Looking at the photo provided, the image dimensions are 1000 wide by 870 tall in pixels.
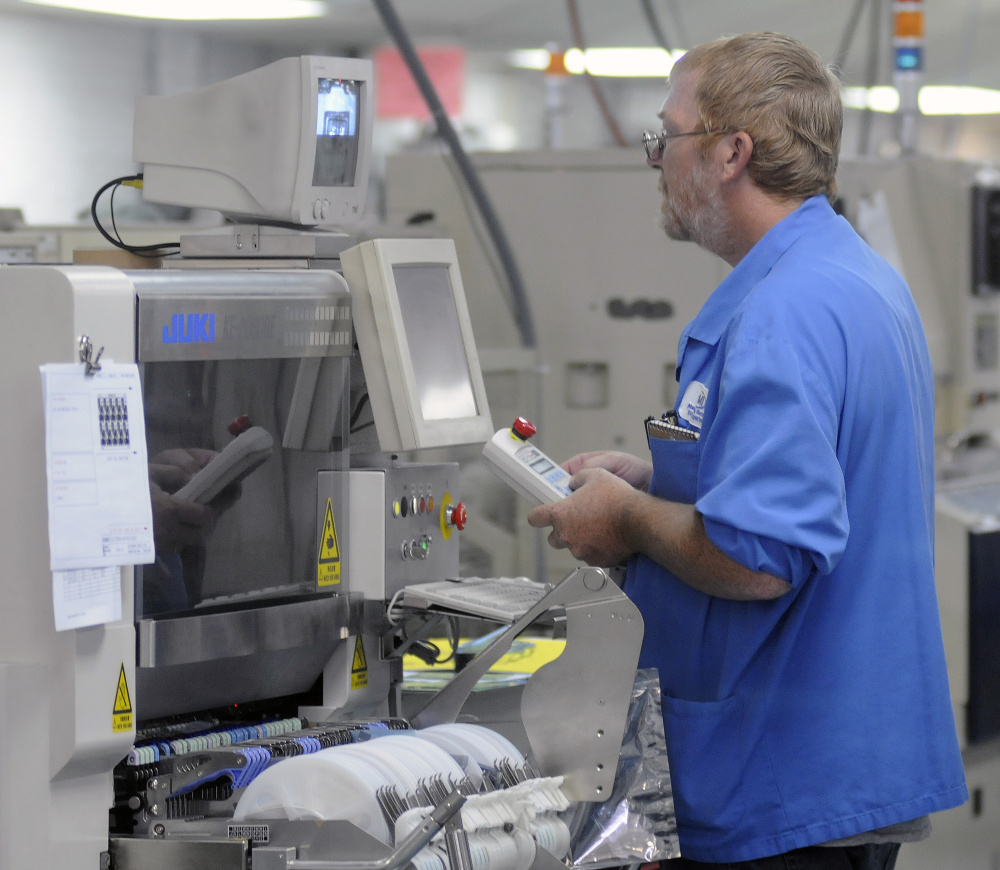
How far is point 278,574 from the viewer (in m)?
1.66

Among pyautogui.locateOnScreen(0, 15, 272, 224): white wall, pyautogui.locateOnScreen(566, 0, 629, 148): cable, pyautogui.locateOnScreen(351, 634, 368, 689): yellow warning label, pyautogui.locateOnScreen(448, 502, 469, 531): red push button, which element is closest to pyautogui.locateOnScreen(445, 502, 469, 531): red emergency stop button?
pyautogui.locateOnScreen(448, 502, 469, 531): red push button

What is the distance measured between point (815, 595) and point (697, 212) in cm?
48

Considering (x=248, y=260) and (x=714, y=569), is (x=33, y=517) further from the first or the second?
(x=714, y=569)

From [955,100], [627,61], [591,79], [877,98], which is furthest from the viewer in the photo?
[877,98]

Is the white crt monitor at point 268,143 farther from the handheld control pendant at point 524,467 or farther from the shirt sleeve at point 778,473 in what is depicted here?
the shirt sleeve at point 778,473

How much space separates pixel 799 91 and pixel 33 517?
98 cm

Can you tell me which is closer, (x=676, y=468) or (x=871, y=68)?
(x=676, y=468)

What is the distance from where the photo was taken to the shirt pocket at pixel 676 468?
164cm

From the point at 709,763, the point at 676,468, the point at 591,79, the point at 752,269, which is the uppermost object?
the point at 591,79

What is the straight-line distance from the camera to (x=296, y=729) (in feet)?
5.63

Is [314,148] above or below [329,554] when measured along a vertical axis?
above

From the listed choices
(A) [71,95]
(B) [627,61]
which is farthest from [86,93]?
(B) [627,61]

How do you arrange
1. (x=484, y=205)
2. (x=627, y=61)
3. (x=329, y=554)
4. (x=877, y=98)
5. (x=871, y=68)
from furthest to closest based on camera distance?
(x=877, y=98)
(x=627, y=61)
(x=871, y=68)
(x=484, y=205)
(x=329, y=554)

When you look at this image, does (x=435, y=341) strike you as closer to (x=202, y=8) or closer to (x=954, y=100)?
(x=202, y=8)
